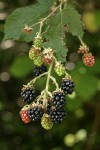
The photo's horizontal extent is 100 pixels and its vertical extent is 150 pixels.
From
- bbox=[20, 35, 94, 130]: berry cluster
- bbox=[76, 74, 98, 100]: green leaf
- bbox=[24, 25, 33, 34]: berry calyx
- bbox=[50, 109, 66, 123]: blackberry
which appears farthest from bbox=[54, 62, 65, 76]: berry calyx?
bbox=[76, 74, 98, 100]: green leaf

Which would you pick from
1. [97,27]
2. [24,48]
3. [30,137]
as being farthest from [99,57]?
[30,137]

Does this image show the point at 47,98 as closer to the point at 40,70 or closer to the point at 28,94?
the point at 28,94

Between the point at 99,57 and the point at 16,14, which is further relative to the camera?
the point at 99,57

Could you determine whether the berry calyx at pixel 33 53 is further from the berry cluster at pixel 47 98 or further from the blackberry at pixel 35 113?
the blackberry at pixel 35 113

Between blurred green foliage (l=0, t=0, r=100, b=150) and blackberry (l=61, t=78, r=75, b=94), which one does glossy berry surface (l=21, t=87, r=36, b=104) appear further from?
blurred green foliage (l=0, t=0, r=100, b=150)

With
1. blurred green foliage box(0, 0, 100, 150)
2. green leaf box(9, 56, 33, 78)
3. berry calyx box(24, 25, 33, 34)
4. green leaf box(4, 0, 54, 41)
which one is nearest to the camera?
berry calyx box(24, 25, 33, 34)

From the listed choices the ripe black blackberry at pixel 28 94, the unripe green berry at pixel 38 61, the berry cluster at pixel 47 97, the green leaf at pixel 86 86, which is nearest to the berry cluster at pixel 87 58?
the berry cluster at pixel 47 97

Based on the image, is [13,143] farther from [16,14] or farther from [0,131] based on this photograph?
[16,14]
